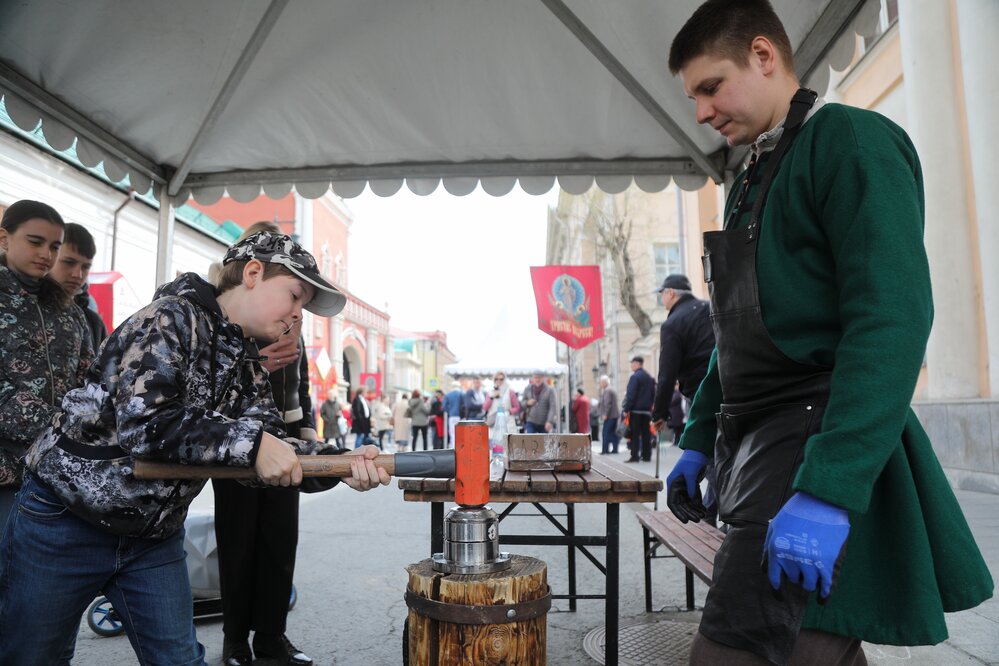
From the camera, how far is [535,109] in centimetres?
470

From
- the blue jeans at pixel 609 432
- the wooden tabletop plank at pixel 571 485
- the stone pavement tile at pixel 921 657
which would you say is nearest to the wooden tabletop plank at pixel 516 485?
the wooden tabletop plank at pixel 571 485

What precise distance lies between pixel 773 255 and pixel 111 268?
18367 mm

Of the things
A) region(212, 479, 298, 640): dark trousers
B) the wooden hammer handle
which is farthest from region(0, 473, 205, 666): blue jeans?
region(212, 479, 298, 640): dark trousers

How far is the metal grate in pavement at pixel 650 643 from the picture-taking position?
323cm

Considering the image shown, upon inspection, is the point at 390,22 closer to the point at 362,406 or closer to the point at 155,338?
the point at 155,338

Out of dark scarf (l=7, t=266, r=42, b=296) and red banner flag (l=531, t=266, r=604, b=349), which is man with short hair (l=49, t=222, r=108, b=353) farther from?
red banner flag (l=531, t=266, r=604, b=349)

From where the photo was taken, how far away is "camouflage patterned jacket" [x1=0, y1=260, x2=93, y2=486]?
9.14ft

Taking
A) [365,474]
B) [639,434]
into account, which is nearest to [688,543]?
[365,474]

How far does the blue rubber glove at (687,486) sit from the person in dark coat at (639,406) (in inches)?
466

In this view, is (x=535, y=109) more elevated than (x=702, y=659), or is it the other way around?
(x=535, y=109)

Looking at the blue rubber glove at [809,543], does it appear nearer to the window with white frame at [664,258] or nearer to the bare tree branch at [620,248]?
the bare tree branch at [620,248]

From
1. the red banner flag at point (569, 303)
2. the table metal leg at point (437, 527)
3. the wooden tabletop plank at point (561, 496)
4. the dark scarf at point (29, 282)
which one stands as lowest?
the table metal leg at point (437, 527)

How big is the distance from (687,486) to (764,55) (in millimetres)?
1091

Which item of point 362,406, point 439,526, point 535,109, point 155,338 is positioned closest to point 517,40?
point 535,109
